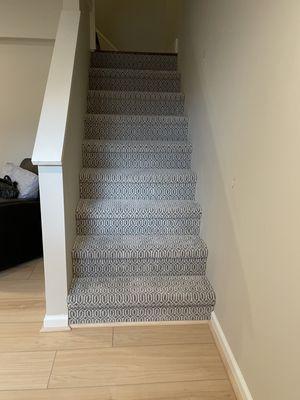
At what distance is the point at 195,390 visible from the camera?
1.44m

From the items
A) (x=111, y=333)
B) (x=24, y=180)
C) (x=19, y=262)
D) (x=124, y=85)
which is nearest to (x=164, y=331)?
(x=111, y=333)

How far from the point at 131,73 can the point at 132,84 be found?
4.7 inches

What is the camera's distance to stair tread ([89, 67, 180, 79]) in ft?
10.1

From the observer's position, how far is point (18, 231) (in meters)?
2.43

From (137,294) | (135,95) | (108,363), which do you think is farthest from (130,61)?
(108,363)

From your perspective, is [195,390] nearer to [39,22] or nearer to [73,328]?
[73,328]

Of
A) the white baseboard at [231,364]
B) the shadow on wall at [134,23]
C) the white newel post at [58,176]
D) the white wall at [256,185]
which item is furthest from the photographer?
the shadow on wall at [134,23]

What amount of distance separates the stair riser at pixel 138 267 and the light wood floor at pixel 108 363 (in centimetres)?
33

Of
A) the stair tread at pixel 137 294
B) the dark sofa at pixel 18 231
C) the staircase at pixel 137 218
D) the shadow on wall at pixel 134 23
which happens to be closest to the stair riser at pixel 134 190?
the staircase at pixel 137 218

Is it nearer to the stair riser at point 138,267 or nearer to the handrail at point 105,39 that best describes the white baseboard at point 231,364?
the stair riser at point 138,267

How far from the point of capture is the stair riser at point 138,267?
1996 mm

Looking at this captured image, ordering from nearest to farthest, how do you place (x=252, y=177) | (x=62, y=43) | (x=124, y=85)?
(x=252, y=177), (x=62, y=43), (x=124, y=85)

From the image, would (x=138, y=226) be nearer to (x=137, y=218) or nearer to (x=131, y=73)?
(x=137, y=218)

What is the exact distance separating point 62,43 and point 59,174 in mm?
1048
